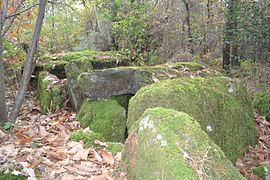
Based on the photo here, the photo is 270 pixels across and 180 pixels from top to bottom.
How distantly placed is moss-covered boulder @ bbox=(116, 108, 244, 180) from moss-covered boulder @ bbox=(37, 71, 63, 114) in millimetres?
3347

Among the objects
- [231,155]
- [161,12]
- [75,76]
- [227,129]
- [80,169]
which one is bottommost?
[231,155]

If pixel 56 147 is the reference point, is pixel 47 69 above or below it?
above

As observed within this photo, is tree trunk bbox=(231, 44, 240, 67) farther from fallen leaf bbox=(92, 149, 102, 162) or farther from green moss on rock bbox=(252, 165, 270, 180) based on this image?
fallen leaf bbox=(92, 149, 102, 162)

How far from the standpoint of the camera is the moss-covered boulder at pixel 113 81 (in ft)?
15.4

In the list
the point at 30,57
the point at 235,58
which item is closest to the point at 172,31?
the point at 235,58

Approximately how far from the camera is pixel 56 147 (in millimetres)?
2947

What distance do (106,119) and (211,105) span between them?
Answer: 5.41ft

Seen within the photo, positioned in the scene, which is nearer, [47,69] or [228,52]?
[47,69]

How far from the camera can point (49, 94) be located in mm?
5410

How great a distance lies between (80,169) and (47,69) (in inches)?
168

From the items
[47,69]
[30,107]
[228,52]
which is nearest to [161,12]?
[228,52]

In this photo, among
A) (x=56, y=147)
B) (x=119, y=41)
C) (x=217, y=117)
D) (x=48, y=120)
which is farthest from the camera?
(x=119, y=41)

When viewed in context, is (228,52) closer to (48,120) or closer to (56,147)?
(48,120)

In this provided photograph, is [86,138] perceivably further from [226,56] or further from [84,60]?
[226,56]
